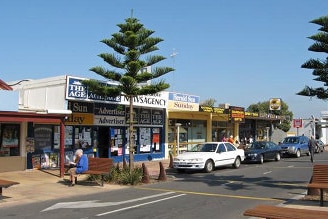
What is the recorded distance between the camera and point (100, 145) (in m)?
25.1

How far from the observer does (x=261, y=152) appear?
28250 millimetres

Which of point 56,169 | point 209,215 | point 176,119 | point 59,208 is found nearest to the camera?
point 209,215

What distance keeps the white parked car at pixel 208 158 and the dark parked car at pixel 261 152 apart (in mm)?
3328

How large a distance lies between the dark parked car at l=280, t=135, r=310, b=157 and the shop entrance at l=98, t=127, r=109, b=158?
15.2 meters

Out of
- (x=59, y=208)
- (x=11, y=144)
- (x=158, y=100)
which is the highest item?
(x=158, y=100)

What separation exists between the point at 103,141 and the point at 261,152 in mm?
10007

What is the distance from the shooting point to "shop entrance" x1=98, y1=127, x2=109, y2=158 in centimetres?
2503

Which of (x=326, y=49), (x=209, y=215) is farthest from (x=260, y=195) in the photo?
(x=326, y=49)

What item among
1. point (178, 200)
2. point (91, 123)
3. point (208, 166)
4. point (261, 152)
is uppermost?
point (91, 123)

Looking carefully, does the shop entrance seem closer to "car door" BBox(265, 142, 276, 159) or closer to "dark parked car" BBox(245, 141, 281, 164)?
"dark parked car" BBox(245, 141, 281, 164)

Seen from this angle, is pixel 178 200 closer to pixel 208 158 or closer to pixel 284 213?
pixel 284 213

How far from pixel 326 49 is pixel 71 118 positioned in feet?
44.0

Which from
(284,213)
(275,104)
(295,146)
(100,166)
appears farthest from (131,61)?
(275,104)

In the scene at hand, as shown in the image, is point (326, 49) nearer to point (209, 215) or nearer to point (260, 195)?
point (260, 195)
